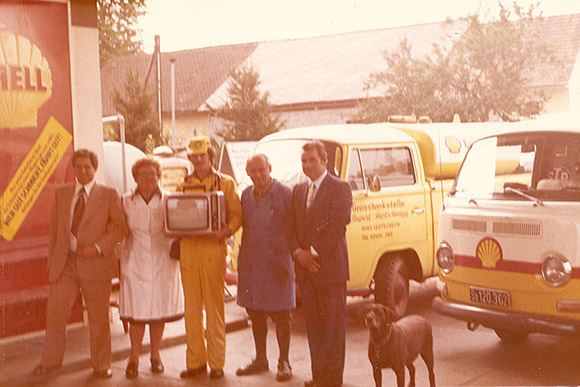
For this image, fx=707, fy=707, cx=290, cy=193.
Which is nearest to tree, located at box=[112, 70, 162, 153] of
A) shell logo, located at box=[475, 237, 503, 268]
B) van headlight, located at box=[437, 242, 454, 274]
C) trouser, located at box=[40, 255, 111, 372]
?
trouser, located at box=[40, 255, 111, 372]

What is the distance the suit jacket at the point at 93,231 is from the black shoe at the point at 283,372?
1612 millimetres

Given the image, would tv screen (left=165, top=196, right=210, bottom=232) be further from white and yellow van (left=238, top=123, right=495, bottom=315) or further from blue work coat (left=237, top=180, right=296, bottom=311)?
white and yellow van (left=238, top=123, right=495, bottom=315)

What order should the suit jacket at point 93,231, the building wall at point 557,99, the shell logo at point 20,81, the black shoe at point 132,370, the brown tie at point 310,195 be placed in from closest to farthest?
the brown tie at point 310,195, the suit jacket at point 93,231, the black shoe at point 132,370, the shell logo at point 20,81, the building wall at point 557,99

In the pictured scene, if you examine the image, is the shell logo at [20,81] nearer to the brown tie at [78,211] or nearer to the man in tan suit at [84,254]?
the man in tan suit at [84,254]

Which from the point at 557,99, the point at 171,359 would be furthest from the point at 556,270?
the point at 557,99

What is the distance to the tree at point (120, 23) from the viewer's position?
7.46m

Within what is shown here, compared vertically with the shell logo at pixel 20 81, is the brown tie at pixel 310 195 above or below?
below

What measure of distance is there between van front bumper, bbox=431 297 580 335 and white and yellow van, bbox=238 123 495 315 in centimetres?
133

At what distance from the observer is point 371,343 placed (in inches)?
197

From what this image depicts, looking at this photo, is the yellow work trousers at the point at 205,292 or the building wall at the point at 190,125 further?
the building wall at the point at 190,125

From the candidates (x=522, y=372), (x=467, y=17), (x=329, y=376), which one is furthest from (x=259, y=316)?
(x=467, y=17)

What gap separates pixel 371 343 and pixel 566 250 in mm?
1742

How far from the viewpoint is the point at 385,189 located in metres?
7.64

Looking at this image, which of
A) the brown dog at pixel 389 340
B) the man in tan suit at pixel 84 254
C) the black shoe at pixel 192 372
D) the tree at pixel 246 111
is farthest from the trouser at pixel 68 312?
the tree at pixel 246 111
